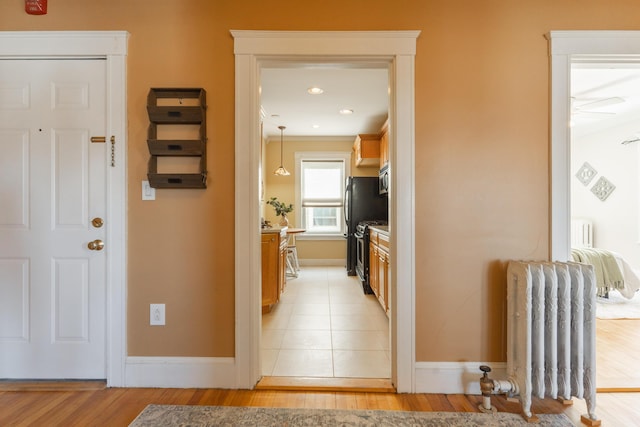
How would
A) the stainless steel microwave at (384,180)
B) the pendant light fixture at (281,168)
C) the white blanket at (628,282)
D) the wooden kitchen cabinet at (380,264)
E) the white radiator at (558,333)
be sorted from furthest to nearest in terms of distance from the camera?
1. the pendant light fixture at (281,168)
2. the stainless steel microwave at (384,180)
3. the white blanket at (628,282)
4. the wooden kitchen cabinet at (380,264)
5. the white radiator at (558,333)

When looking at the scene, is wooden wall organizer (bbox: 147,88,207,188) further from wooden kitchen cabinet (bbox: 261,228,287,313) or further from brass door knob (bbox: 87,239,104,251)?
wooden kitchen cabinet (bbox: 261,228,287,313)

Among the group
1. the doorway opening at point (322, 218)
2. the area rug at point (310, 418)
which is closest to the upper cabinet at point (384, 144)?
the doorway opening at point (322, 218)

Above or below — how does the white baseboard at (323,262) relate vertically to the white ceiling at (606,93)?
below

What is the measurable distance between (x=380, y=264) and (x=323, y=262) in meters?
2.74

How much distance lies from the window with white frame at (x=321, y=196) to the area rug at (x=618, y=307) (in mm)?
3722

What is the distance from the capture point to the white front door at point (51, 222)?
1.82 meters

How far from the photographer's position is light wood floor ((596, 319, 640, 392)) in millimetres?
1843

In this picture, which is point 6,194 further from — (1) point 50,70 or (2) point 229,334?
(2) point 229,334

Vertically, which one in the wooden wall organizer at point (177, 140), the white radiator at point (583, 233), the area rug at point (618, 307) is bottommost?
the area rug at point (618, 307)

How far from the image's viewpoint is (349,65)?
6.04 ft

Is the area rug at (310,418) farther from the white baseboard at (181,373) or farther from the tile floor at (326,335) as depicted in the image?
the tile floor at (326,335)

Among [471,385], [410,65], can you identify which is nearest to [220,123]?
[410,65]

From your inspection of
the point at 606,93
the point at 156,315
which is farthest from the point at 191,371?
the point at 606,93

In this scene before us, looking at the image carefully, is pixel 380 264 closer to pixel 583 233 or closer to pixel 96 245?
pixel 96 245
